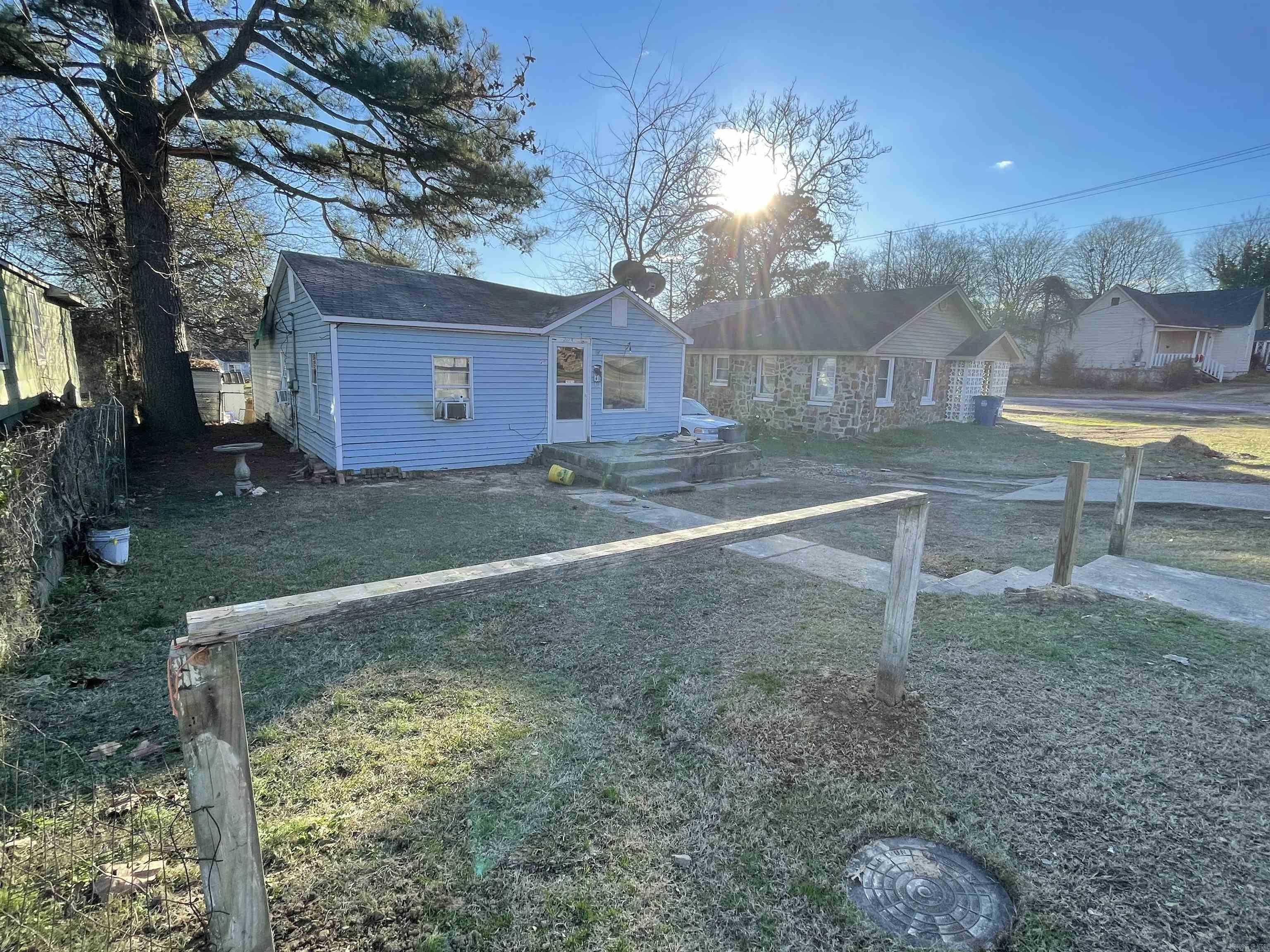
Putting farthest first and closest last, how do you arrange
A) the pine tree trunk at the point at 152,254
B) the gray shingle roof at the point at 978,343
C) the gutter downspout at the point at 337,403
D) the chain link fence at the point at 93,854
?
1. the gray shingle roof at the point at 978,343
2. the pine tree trunk at the point at 152,254
3. the gutter downspout at the point at 337,403
4. the chain link fence at the point at 93,854

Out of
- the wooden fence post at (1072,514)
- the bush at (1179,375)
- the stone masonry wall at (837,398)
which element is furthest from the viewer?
the bush at (1179,375)

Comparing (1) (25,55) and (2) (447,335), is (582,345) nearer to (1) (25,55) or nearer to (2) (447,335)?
(2) (447,335)

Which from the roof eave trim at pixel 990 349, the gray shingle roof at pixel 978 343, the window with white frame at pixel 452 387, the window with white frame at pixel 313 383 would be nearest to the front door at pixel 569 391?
the window with white frame at pixel 452 387

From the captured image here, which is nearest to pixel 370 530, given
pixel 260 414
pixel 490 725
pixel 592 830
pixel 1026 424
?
pixel 490 725

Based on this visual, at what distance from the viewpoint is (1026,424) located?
20.0m

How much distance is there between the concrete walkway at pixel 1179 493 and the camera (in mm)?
7918

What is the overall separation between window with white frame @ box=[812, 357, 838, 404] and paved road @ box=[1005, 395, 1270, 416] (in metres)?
12.2

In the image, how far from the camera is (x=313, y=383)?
37.7 ft

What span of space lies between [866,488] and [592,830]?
891 cm

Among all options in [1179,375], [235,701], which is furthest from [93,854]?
[1179,375]

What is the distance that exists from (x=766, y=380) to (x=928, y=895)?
18573 millimetres

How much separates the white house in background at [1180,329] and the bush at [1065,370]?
1410 mm

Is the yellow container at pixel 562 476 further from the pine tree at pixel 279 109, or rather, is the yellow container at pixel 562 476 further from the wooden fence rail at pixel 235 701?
the wooden fence rail at pixel 235 701

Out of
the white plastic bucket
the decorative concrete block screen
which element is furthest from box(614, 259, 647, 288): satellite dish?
the white plastic bucket
